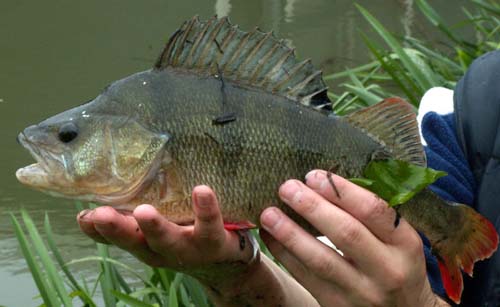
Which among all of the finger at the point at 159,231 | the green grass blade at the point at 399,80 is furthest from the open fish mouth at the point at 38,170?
the green grass blade at the point at 399,80

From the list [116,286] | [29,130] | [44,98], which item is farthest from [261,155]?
[44,98]

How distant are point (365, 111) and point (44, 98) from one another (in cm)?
494

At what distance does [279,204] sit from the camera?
1.48 m

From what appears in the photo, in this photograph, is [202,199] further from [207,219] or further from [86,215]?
[86,215]

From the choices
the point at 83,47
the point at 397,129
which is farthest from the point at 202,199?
the point at 83,47

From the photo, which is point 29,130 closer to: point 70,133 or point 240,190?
point 70,133

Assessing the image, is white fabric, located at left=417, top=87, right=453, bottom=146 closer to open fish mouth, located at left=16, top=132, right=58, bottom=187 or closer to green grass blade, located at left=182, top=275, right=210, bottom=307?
green grass blade, located at left=182, top=275, right=210, bottom=307

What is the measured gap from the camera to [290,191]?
4.73 feet

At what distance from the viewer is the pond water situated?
4.35m

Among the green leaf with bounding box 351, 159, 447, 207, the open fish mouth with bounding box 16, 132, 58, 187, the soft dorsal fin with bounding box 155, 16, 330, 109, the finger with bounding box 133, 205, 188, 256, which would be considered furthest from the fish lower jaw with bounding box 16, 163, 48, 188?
the green leaf with bounding box 351, 159, 447, 207

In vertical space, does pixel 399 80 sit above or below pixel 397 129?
below

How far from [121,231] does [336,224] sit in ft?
1.10

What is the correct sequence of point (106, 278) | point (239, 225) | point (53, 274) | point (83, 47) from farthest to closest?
point (83, 47)
point (106, 278)
point (53, 274)
point (239, 225)

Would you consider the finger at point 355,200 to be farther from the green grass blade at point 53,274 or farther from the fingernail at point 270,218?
the green grass blade at point 53,274
